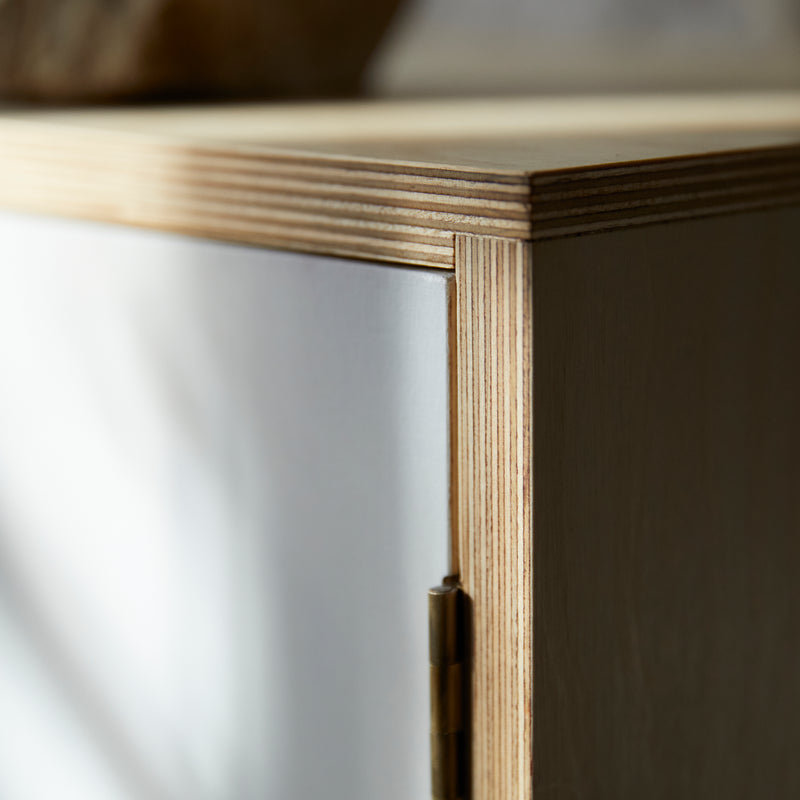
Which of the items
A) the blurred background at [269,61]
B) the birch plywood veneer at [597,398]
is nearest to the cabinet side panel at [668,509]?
the birch plywood veneer at [597,398]

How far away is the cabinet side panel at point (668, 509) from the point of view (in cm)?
41

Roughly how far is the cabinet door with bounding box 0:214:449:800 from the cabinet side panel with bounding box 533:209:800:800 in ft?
0.16

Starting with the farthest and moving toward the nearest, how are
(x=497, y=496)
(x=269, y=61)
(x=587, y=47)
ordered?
(x=587, y=47) → (x=269, y=61) → (x=497, y=496)

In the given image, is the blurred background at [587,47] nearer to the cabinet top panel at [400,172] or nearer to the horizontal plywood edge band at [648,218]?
the cabinet top panel at [400,172]

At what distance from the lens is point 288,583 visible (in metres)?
0.50

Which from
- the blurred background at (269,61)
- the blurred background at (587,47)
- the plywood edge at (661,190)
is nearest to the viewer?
the plywood edge at (661,190)

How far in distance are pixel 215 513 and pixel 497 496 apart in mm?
157

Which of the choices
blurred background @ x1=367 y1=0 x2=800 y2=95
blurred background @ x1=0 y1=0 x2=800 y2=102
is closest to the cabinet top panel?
blurred background @ x1=0 y1=0 x2=800 y2=102

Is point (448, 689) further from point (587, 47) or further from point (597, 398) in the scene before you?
point (587, 47)

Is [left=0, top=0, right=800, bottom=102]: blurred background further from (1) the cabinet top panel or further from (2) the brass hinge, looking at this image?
(2) the brass hinge

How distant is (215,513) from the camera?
20.3 inches

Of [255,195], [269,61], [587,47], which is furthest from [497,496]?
[587,47]

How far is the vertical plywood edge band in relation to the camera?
1.28ft

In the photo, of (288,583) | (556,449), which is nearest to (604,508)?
(556,449)
